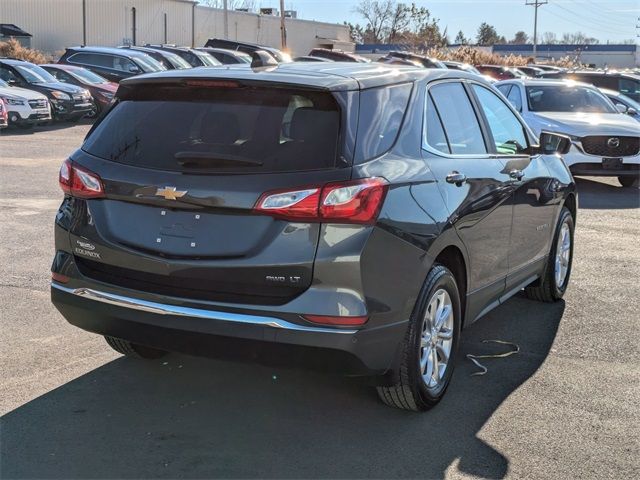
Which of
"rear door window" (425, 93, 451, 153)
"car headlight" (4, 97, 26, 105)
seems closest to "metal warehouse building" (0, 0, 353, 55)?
"car headlight" (4, 97, 26, 105)

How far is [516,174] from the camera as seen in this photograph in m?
5.24

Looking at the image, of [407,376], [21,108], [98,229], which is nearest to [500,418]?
[407,376]

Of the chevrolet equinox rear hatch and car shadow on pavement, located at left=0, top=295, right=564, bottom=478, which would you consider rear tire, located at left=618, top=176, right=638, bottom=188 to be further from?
the chevrolet equinox rear hatch

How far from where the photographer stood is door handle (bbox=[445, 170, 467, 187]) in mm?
4289

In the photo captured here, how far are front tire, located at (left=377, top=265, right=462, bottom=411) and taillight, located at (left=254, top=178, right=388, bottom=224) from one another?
682mm

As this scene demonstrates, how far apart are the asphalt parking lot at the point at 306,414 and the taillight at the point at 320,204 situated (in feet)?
3.72

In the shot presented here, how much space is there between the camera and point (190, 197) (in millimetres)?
3605

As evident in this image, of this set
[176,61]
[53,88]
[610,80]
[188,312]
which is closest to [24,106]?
[53,88]

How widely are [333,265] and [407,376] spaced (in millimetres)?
837

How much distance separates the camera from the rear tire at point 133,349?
4652mm

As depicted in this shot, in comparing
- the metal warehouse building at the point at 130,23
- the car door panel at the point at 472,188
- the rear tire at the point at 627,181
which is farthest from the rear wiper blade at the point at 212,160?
the metal warehouse building at the point at 130,23

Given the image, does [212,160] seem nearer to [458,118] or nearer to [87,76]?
[458,118]

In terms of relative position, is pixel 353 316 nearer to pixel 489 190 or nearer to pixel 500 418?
pixel 500 418

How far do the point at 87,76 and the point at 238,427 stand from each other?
21.8 metres
